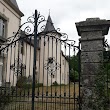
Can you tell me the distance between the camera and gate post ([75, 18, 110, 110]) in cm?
433

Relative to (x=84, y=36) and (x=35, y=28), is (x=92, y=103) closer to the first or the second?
(x=84, y=36)

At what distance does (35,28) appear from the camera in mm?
5180

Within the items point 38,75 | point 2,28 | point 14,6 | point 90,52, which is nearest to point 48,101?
point 38,75

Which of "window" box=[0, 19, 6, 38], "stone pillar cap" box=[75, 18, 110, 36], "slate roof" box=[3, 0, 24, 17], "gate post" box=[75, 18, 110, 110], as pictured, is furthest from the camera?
"slate roof" box=[3, 0, 24, 17]

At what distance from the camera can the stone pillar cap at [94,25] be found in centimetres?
451

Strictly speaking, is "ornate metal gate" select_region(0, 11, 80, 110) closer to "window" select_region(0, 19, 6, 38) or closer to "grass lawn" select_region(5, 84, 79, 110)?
"grass lawn" select_region(5, 84, 79, 110)

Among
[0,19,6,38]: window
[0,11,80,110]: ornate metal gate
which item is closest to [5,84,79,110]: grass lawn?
[0,11,80,110]: ornate metal gate

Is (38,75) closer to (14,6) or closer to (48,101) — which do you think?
(48,101)

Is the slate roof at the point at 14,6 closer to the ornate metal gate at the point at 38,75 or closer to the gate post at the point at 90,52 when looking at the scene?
the ornate metal gate at the point at 38,75

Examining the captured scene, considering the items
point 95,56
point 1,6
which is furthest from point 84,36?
point 1,6

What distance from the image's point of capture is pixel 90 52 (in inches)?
177

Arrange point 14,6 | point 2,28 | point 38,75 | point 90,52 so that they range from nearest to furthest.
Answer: point 90,52 → point 38,75 → point 2,28 → point 14,6

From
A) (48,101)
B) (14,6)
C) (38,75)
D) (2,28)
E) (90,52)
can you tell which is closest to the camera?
(90,52)

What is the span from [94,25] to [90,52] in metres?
0.61
